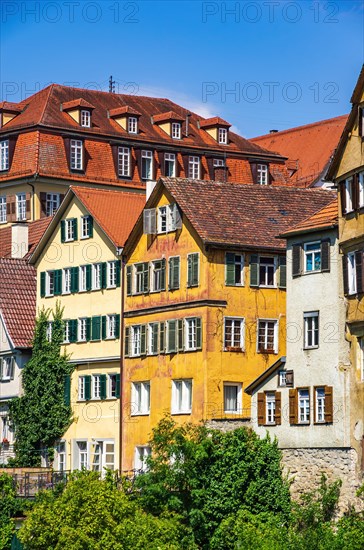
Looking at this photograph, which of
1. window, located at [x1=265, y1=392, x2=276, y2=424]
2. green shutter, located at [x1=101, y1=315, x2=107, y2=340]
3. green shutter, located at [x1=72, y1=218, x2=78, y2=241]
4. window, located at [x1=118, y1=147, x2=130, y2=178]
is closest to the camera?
window, located at [x1=265, y1=392, x2=276, y2=424]

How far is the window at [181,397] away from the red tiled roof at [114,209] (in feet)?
29.5

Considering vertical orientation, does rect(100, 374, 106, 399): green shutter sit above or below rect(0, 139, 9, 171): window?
below

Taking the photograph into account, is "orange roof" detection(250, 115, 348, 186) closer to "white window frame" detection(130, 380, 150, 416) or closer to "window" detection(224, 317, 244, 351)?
"white window frame" detection(130, 380, 150, 416)

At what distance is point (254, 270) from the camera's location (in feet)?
274

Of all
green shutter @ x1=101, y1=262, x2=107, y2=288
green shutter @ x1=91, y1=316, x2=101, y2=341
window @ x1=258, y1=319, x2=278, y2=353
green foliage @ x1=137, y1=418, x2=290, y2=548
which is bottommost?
green foliage @ x1=137, y1=418, x2=290, y2=548

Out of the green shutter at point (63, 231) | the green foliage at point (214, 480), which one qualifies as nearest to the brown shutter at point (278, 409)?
the green foliage at point (214, 480)

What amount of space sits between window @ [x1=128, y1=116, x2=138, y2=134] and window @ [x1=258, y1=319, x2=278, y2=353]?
41.6 metres

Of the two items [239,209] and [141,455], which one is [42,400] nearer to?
[141,455]

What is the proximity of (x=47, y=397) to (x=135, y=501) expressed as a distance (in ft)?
59.7

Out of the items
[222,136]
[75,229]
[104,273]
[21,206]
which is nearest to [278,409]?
[104,273]

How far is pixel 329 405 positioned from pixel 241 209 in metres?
15.5

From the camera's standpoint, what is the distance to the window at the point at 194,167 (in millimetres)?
124312

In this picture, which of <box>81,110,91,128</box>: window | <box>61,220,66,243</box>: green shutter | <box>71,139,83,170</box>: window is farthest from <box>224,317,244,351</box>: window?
<box>81,110,91,128</box>: window

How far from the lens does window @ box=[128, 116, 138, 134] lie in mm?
123312
